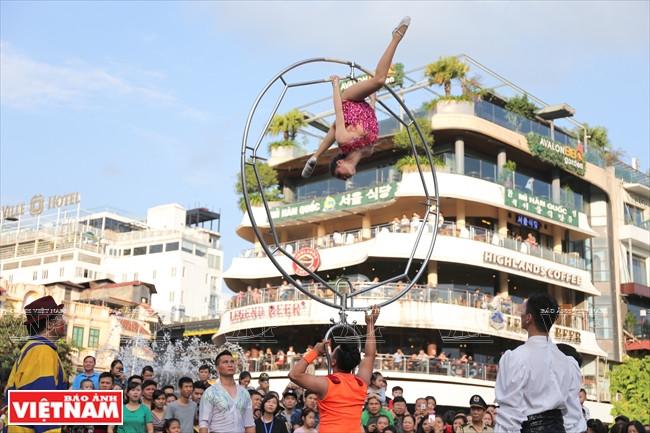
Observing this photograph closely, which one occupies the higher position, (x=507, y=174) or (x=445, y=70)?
(x=445, y=70)

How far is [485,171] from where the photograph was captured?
4506 centimetres

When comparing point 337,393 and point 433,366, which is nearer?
point 337,393

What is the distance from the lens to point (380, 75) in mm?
9672

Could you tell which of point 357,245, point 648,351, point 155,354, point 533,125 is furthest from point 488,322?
point 155,354

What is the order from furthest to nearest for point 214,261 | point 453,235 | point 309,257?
1. point 214,261
2. point 309,257
3. point 453,235

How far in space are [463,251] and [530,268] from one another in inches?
173

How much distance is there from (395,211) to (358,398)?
36.4 m

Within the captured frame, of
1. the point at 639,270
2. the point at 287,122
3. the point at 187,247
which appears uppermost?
the point at 187,247

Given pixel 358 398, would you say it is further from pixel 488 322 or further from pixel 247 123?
pixel 488 322

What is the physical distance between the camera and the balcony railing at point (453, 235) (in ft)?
138

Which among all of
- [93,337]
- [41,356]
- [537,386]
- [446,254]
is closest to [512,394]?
[537,386]

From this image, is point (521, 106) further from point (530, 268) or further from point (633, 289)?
point (633, 289)

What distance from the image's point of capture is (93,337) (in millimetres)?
60969

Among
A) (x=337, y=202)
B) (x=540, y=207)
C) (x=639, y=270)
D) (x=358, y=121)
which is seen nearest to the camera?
(x=358, y=121)
